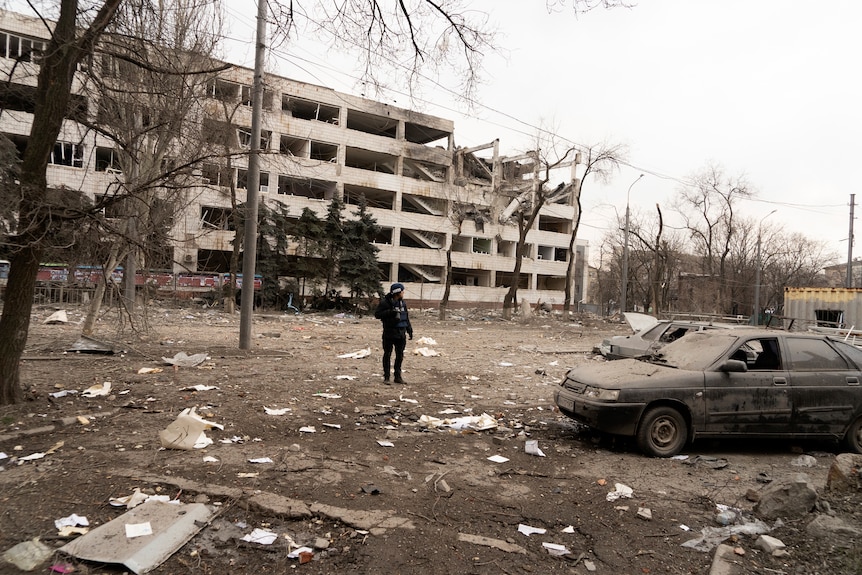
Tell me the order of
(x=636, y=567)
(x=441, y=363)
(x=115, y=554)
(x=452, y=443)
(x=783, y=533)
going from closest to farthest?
1. (x=115, y=554)
2. (x=636, y=567)
3. (x=783, y=533)
4. (x=452, y=443)
5. (x=441, y=363)

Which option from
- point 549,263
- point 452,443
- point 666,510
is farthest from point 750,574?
point 549,263

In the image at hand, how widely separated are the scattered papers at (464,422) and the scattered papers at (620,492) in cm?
216

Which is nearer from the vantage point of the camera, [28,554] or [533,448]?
[28,554]

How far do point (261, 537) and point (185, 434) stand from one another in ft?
7.15

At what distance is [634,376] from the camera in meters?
6.12

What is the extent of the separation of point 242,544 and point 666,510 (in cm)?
338

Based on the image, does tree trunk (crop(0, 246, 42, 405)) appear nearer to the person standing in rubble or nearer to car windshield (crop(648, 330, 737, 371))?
the person standing in rubble

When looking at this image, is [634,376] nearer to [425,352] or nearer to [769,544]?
[769,544]

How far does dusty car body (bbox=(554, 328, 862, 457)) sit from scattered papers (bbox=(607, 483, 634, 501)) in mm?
954

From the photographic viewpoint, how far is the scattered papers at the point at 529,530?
156 inches

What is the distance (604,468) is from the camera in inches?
217

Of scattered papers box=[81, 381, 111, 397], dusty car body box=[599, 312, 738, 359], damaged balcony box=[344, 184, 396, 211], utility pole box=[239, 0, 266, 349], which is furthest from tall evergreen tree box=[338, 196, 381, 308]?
scattered papers box=[81, 381, 111, 397]

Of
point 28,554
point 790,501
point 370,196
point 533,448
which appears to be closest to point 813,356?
point 790,501

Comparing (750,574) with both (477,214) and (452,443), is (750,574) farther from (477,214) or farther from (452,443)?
(477,214)
